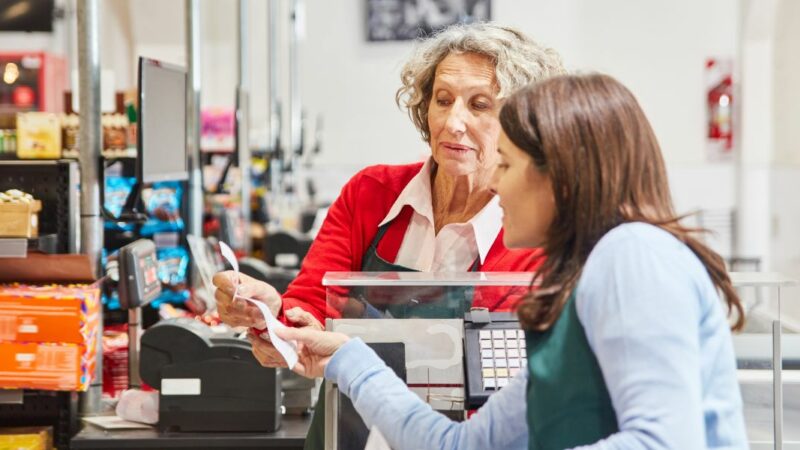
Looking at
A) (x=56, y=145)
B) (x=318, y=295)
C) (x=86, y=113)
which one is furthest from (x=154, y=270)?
(x=318, y=295)

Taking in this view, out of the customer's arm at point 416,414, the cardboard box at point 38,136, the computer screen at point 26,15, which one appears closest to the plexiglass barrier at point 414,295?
the customer's arm at point 416,414

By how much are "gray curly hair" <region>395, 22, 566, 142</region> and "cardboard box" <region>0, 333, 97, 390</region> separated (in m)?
1.25

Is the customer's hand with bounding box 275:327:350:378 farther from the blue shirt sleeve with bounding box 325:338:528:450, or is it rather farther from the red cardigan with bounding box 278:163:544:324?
the red cardigan with bounding box 278:163:544:324

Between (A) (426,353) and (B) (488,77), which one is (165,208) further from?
(A) (426,353)

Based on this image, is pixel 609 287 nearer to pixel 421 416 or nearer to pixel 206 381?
pixel 421 416

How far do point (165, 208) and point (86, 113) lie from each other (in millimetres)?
1612

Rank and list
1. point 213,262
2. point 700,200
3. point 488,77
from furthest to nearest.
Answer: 1. point 700,200
2. point 213,262
3. point 488,77

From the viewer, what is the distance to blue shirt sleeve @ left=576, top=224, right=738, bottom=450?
133 cm

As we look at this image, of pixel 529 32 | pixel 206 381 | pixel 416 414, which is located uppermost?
pixel 529 32

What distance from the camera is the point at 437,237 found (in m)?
2.57

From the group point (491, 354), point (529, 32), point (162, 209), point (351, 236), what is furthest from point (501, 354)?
point (529, 32)

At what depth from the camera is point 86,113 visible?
3629mm

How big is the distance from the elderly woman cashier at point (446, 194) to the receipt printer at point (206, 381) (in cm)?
81

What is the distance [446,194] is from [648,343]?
1.35 m
